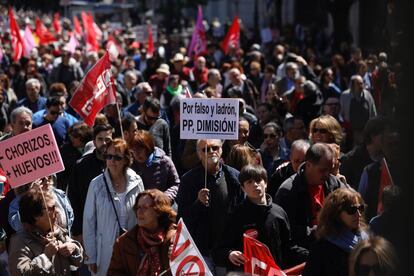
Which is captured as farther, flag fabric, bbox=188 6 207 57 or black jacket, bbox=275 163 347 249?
flag fabric, bbox=188 6 207 57

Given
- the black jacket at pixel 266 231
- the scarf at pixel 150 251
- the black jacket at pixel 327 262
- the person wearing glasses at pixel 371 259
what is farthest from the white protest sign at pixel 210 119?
the person wearing glasses at pixel 371 259

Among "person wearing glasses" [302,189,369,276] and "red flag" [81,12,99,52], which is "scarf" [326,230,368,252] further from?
"red flag" [81,12,99,52]

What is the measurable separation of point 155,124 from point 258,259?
4397 millimetres

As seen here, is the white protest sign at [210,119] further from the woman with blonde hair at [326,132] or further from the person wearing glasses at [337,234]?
Answer: the person wearing glasses at [337,234]

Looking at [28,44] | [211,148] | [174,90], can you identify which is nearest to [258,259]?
[211,148]

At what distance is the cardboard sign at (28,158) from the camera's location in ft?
18.6

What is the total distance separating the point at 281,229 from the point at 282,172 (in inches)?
64.9

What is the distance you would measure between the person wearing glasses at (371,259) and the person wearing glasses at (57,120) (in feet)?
22.5

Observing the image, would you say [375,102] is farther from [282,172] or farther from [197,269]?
[197,269]

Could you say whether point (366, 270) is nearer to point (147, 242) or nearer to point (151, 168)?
point (147, 242)

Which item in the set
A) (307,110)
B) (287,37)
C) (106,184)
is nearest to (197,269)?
(106,184)

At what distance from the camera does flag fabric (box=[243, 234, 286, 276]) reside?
472 cm

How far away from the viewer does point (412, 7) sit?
1358 mm

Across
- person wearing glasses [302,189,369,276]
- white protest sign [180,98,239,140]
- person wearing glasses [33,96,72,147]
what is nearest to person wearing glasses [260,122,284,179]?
white protest sign [180,98,239,140]
